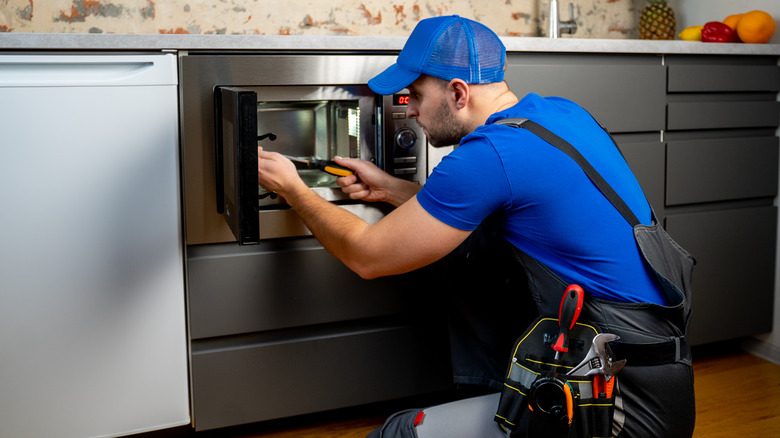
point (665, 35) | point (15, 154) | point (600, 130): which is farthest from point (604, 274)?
point (665, 35)

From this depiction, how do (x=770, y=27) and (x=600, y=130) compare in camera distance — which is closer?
(x=600, y=130)

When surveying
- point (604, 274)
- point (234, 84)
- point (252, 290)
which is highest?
point (234, 84)

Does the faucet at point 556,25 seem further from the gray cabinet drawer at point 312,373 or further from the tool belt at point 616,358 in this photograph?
the tool belt at point 616,358

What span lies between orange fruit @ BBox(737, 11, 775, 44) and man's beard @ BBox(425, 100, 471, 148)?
51.2 inches

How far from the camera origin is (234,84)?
148 cm

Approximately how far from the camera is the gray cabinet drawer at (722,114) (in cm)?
198

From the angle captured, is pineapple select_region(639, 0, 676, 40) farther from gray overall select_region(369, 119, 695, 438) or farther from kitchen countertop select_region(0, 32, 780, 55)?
gray overall select_region(369, 119, 695, 438)

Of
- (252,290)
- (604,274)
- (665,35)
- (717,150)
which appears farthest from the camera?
(665,35)

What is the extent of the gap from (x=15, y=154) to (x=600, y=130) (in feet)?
3.60

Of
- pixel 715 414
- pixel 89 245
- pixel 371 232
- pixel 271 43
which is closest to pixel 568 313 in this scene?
pixel 371 232

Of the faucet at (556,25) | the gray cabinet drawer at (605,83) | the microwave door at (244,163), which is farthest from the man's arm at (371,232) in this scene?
the faucet at (556,25)

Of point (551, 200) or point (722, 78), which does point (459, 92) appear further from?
point (722, 78)

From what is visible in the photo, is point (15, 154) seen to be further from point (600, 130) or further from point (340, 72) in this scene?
point (600, 130)

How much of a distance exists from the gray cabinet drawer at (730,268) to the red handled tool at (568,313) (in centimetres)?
109
